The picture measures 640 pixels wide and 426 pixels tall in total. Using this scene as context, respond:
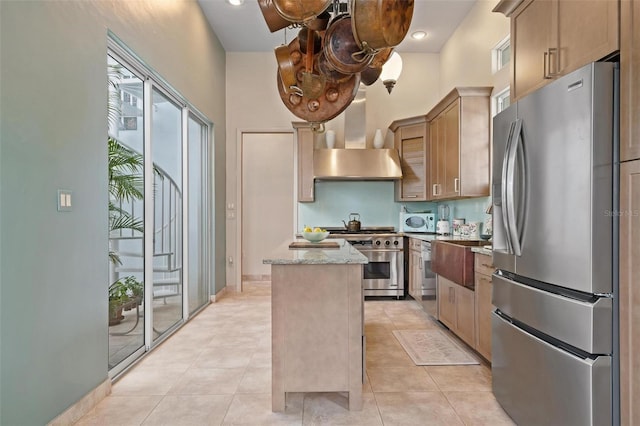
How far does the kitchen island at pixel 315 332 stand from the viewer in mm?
2117

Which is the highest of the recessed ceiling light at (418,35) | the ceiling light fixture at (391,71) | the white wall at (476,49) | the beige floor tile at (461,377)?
the recessed ceiling light at (418,35)

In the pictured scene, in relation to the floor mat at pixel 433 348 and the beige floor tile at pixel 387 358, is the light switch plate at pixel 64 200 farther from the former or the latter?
the floor mat at pixel 433 348

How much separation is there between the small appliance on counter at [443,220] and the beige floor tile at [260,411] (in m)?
3.11

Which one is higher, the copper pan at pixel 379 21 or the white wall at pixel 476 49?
the white wall at pixel 476 49

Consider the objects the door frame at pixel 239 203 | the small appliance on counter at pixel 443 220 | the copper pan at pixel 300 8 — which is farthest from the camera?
the door frame at pixel 239 203

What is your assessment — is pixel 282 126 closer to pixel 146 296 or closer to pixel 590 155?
pixel 146 296

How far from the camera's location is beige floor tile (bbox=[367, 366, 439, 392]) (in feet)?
7.91

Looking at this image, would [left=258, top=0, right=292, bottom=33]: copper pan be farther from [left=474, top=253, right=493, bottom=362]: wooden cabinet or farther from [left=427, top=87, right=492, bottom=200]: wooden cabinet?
[left=427, top=87, right=492, bottom=200]: wooden cabinet

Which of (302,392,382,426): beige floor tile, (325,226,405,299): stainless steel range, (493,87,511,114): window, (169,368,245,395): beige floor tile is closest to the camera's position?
(302,392,382,426): beige floor tile

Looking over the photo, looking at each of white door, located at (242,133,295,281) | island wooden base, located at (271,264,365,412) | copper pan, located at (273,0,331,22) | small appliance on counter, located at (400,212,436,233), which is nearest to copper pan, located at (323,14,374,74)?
copper pan, located at (273,0,331,22)

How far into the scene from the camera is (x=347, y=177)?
197 inches

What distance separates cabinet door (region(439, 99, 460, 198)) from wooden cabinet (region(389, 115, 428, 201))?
557 mm

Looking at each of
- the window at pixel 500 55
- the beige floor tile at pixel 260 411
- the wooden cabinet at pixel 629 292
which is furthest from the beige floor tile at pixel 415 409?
the window at pixel 500 55

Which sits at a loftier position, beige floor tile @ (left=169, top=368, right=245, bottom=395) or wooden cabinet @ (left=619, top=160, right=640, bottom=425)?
wooden cabinet @ (left=619, top=160, right=640, bottom=425)
